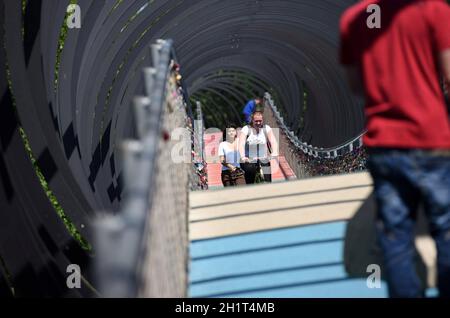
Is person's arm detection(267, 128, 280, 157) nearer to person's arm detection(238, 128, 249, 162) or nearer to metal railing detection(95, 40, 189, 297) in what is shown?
person's arm detection(238, 128, 249, 162)

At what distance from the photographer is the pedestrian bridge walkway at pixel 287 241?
172 inches

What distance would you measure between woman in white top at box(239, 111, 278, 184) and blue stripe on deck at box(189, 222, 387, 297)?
4.74m

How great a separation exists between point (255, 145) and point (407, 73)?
6397 mm

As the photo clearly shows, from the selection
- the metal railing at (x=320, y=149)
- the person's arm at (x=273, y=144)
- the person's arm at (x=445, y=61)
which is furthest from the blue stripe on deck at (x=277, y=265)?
the metal railing at (x=320, y=149)

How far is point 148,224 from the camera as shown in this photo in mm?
2846

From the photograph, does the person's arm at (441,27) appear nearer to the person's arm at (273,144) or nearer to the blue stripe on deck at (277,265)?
the blue stripe on deck at (277,265)

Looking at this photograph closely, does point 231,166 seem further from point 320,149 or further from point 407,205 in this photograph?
point 407,205

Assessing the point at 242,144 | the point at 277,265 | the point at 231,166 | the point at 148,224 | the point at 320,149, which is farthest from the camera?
the point at 320,149

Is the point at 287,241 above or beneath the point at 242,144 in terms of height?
beneath

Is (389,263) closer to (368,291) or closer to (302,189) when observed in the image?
(368,291)

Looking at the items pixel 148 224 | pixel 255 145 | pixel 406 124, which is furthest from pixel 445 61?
pixel 255 145

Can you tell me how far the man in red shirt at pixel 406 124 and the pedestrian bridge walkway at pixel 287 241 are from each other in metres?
0.71

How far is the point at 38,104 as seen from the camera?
5.67m
